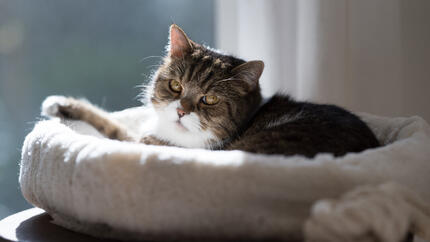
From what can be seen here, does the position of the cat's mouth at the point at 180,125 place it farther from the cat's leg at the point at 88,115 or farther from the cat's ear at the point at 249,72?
the cat's leg at the point at 88,115

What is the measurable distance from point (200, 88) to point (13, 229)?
70 centimetres

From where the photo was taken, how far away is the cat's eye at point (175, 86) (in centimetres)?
149

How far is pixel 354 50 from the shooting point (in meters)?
1.96

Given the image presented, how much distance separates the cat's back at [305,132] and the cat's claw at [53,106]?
2.29ft

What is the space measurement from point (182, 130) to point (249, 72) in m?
0.30

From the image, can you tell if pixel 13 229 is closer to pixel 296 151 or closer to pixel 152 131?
pixel 152 131

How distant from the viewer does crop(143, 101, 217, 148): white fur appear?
1415 mm

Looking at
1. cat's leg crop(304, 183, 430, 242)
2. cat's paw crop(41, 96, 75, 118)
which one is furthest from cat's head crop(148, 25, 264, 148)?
cat's leg crop(304, 183, 430, 242)

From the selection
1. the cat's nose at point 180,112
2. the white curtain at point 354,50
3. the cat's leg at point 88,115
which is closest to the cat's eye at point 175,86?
the cat's nose at point 180,112

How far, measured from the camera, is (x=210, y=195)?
869 mm

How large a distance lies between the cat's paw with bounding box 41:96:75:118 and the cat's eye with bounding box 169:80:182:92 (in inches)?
17.7

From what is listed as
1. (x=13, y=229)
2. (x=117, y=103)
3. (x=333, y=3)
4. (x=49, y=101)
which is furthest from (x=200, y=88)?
(x=117, y=103)

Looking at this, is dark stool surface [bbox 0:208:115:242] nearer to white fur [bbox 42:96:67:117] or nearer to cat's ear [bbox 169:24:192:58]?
white fur [bbox 42:96:67:117]

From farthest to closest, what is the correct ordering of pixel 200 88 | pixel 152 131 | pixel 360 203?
pixel 152 131, pixel 200 88, pixel 360 203
